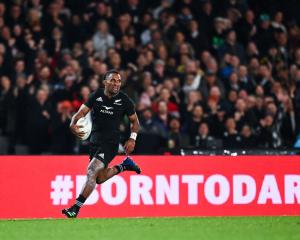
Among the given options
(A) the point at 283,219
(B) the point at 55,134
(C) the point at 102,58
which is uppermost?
(C) the point at 102,58

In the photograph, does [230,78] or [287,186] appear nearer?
[287,186]

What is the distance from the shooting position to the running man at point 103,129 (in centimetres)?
1434

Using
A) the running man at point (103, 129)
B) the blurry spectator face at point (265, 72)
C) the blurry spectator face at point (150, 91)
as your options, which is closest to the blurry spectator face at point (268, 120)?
the blurry spectator face at point (265, 72)

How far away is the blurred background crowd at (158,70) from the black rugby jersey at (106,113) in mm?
3394

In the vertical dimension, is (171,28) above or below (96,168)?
above

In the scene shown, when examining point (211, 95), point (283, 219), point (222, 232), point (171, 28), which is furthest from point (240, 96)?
point (222, 232)

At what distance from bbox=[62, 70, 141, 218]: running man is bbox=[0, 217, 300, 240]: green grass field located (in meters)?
0.59

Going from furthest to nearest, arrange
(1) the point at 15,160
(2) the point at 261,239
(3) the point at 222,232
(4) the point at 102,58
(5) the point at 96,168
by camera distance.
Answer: (4) the point at 102,58
(1) the point at 15,160
(5) the point at 96,168
(3) the point at 222,232
(2) the point at 261,239

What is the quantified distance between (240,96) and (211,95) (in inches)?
25.7

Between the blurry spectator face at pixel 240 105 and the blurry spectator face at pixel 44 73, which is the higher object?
the blurry spectator face at pixel 44 73

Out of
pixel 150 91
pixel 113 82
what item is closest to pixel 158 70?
pixel 150 91

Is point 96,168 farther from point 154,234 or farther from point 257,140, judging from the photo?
point 257,140

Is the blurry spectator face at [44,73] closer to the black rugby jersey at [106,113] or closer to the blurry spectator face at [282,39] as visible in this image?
the black rugby jersey at [106,113]

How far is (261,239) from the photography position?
39.3 feet
